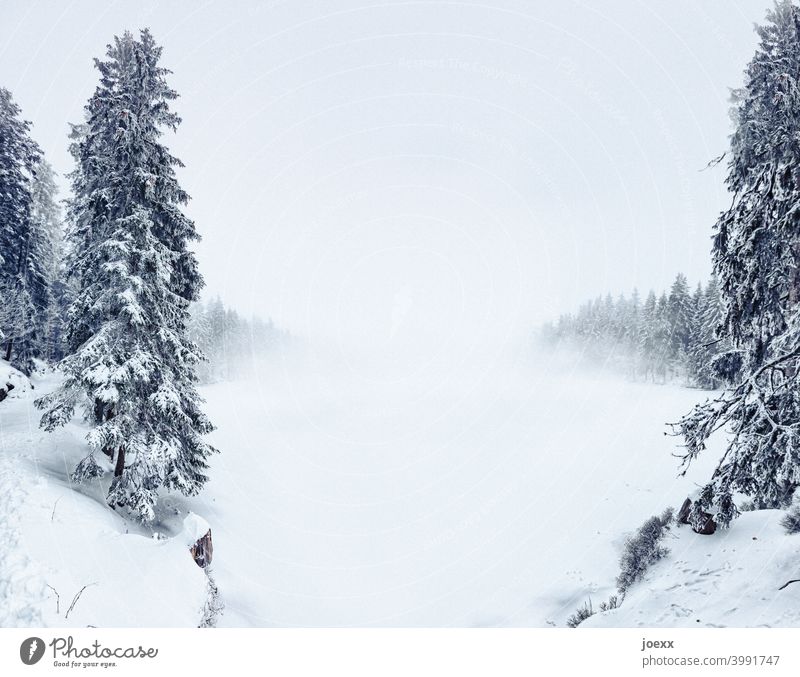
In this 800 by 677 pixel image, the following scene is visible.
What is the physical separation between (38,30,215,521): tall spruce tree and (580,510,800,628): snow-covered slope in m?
10.2

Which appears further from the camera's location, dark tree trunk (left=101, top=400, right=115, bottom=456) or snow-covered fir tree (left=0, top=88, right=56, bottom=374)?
snow-covered fir tree (left=0, top=88, right=56, bottom=374)

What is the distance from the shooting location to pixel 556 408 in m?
35.4

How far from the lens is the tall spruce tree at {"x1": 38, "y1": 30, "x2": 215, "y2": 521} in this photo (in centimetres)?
788

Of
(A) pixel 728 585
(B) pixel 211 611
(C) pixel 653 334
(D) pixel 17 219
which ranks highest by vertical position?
(C) pixel 653 334

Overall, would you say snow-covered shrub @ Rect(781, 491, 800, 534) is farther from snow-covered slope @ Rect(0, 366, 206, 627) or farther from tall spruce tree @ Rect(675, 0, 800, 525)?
snow-covered slope @ Rect(0, 366, 206, 627)

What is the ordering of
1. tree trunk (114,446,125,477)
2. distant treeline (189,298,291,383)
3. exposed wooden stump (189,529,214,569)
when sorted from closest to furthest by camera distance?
1. exposed wooden stump (189,529,214,569)
2. tree trunk (114,446,125,477)
3. distant treeline (189,298,291,383)

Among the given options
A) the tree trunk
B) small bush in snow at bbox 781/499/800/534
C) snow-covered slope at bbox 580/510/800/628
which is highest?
the tree trunk

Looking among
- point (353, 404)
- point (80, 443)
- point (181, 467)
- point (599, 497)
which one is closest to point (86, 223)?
point (80, 443)

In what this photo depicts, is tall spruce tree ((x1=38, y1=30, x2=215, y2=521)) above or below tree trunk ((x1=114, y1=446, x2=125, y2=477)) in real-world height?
above

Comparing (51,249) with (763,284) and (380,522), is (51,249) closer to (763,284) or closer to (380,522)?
(380,522)

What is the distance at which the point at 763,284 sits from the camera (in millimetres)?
5008

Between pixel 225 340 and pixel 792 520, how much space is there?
6834 cm

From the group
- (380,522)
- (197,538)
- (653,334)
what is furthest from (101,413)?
(653,334)

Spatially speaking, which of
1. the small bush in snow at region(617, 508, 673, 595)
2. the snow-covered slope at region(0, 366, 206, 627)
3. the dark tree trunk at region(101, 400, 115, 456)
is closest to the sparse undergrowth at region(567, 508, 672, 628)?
the small bush in snow at region(617, 508, 673, 595)
